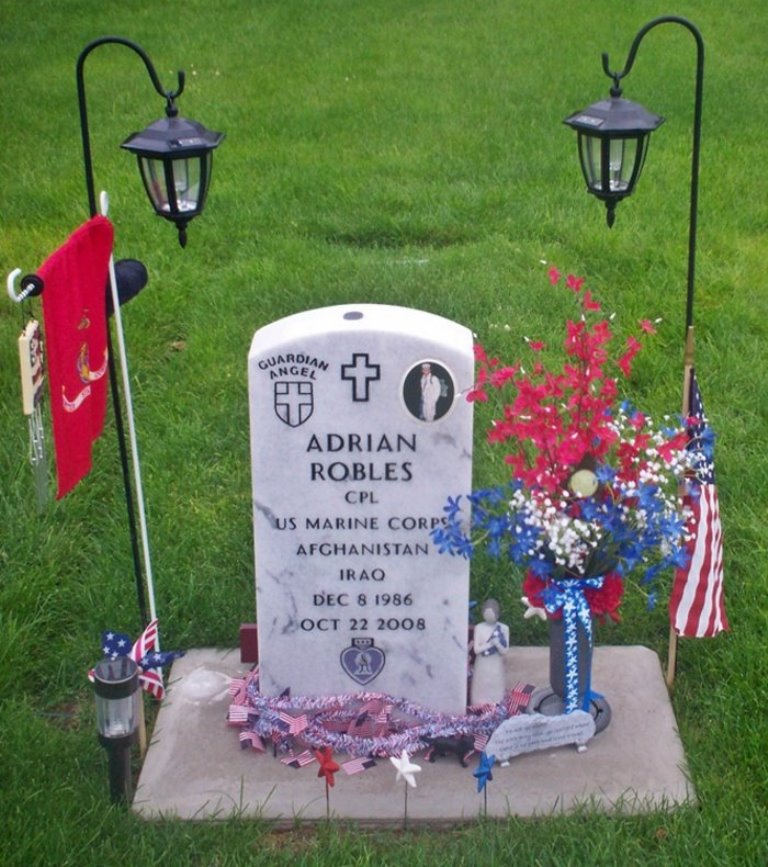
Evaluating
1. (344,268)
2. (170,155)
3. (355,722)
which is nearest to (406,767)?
(355,722)

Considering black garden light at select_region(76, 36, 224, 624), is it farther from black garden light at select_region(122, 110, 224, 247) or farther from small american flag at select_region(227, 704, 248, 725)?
small american flag at select_region(227, 704, 248, 725)

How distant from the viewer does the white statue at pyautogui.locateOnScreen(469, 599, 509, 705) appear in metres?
4.64

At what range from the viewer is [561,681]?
14.9ft

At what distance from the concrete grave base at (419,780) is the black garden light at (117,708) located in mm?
214

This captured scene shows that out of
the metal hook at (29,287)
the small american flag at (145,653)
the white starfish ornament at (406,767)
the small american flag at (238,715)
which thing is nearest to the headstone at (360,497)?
the small american flag at (238,715)

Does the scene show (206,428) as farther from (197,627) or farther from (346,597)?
(346,597)

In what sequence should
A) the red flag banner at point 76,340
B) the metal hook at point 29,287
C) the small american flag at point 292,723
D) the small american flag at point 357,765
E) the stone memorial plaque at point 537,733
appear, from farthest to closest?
the small american flag at point 292,723
the small american flag at point 357,765
the stone memorial plaque at point 537,733
the red flag banner at point 76,340
the metal hook at point 29,287

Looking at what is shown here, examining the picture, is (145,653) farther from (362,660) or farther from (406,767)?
(406,767)

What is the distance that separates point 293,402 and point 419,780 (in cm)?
133

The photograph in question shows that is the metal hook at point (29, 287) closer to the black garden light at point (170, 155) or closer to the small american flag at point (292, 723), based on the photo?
the black garden light at point (170, 155)

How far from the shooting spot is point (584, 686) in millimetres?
4523

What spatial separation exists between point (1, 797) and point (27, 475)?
2284mm

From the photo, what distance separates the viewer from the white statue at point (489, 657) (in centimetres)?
464

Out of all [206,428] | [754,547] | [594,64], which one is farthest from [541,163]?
[754,547]
